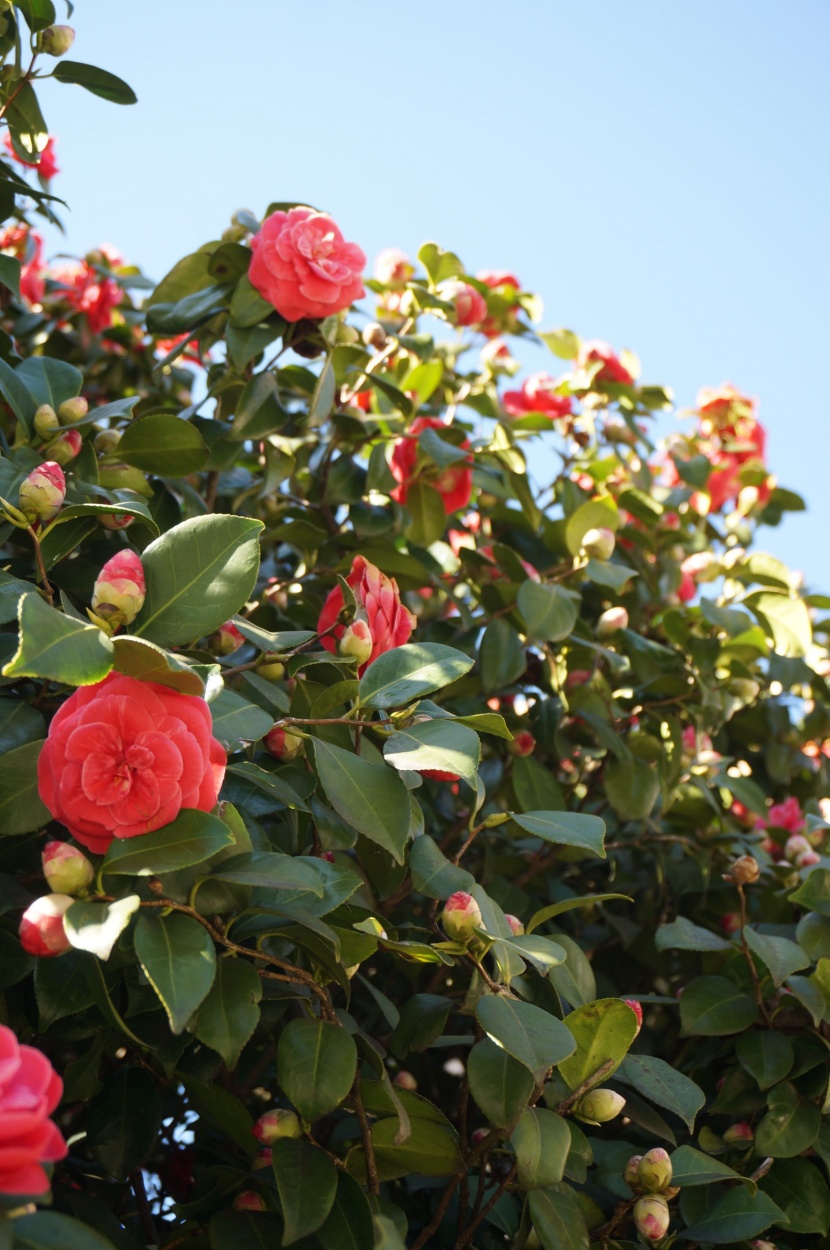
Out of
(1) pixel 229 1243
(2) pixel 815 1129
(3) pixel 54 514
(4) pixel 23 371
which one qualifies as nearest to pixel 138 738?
(3) pixel 54 514

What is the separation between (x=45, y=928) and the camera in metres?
0.60

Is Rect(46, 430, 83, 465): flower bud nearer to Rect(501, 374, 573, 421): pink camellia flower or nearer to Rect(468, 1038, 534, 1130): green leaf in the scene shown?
Rect(468, 1038, 534, 1130): green leaf

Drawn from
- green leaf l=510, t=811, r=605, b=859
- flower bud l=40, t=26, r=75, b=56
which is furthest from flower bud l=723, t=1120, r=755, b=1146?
flower bud l=40, t=26, r=75, b=56

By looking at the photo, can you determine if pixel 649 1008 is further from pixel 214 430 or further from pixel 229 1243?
pixel 214 430

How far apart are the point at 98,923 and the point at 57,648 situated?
0.14m

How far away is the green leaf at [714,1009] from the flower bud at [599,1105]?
0.19m

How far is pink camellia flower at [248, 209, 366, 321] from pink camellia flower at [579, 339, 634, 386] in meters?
0.62

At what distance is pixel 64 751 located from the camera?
2.05ft

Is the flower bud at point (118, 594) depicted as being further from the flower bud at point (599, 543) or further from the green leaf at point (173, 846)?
the flower bud at point (599, 543)

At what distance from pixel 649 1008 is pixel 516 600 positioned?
1.70ft

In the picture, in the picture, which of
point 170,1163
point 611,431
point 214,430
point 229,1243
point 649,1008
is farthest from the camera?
point 611,431

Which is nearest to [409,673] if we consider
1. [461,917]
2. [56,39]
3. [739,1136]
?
[461,917]

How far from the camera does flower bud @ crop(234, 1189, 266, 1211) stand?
0.79 meters

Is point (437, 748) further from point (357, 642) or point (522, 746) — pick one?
point (522, 746)
